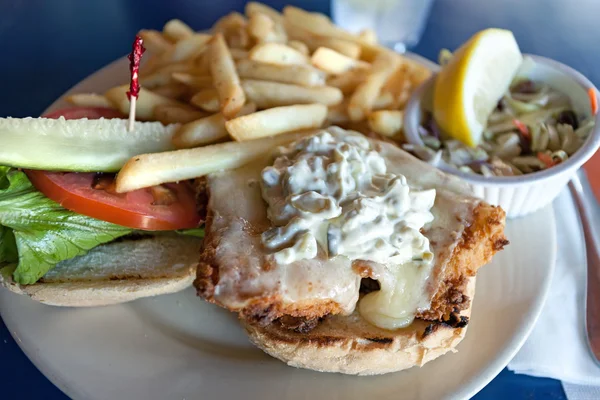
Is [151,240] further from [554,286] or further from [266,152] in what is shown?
[554,286]

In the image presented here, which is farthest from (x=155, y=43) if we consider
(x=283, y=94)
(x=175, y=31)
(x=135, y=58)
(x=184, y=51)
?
(x=135, y=58)

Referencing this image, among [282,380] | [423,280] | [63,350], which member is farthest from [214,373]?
[423,280]

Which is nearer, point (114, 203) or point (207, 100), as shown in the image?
point (114, 203)

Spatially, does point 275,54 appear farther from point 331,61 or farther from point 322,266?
point 322,266

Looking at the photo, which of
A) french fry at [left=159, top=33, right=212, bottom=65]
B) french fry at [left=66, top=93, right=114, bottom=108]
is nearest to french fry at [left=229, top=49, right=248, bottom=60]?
french fry at [left=159, top=33, right=212, bottom=65]

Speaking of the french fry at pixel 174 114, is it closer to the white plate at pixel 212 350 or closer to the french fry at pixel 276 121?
the french fry at pixel 276 121

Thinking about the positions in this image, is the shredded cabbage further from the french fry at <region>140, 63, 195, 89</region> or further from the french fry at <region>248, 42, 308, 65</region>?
the french fry at <region>140, 63, 195, 89</region>

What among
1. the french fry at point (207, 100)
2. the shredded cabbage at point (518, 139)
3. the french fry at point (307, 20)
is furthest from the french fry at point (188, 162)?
the french fry at point (307, 20)
